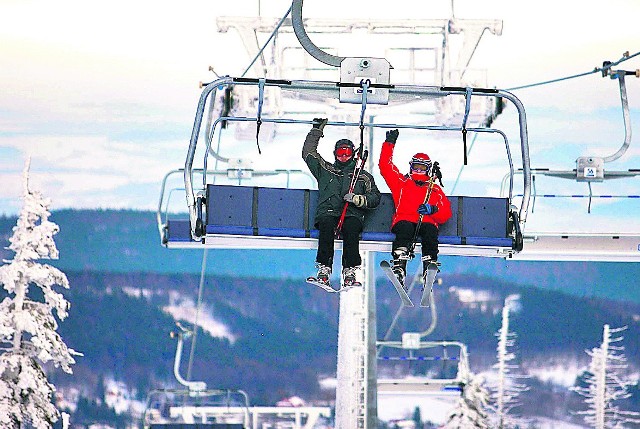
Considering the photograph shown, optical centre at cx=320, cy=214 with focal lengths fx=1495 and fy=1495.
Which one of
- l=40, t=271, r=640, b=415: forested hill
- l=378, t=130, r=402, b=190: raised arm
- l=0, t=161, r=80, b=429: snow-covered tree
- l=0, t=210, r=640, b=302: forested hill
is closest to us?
l=378, t=130, r=402, b=190: raised arm

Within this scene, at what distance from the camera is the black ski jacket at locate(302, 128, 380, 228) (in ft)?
30.8

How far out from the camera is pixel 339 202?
9398mm

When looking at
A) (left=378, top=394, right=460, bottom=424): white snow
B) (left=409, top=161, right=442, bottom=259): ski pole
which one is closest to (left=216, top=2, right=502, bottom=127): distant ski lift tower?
(left=378, top=394, right=460, bottom=424): white snow

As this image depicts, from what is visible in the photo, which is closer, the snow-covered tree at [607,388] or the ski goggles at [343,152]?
the ski goggles at [343,152]

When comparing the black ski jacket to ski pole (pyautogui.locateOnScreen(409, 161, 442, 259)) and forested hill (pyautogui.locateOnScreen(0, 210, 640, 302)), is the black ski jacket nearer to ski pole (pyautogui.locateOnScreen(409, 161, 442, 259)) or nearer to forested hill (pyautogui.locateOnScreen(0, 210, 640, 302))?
ski pole (pyautogui.locateOnScreen(409, 161, 442, 259))

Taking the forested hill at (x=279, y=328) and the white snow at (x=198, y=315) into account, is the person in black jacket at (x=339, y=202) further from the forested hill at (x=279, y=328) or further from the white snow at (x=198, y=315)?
the white snow at (x=198, y=315)

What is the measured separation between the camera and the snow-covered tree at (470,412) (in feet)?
68.3

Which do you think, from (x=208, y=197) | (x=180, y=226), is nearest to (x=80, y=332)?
(x=180, y=226)

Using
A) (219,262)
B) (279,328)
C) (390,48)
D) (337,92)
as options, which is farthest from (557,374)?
(337,92)

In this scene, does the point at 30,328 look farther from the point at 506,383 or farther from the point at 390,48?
the point at 506,383

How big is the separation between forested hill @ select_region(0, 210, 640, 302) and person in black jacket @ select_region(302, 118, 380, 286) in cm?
1368

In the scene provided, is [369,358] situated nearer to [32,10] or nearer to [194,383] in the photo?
[194,383]

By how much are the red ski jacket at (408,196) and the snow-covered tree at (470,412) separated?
11619mm

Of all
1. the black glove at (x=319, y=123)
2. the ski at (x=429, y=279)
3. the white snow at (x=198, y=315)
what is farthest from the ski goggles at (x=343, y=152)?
the white snow at (x=198, y=315)
